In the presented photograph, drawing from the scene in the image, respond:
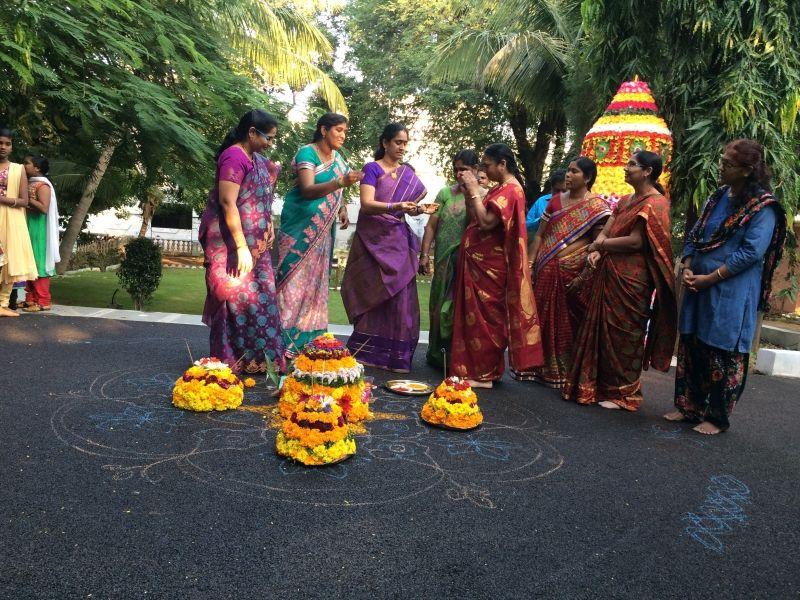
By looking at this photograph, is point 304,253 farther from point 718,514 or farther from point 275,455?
point 718,514

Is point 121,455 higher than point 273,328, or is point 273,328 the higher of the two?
point 273,328

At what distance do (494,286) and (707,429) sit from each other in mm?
1715

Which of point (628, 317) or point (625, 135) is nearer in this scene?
point (628, 317)

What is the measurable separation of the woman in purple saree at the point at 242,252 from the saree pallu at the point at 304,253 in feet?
1.14

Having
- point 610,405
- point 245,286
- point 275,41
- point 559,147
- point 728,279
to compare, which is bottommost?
point 610,405

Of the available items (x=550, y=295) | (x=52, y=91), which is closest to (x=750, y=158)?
(x=550, y=295)

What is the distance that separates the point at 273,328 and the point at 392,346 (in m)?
1.07

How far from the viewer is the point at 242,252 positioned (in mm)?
4129

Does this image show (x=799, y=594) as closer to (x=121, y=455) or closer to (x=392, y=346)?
(x=121, y=455)

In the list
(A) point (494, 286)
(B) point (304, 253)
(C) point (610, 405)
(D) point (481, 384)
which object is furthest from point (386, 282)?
(C) point (610, 405)

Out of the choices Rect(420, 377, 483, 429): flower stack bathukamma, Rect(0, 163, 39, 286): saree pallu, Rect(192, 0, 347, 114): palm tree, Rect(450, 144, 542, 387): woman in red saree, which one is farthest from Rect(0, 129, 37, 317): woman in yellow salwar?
Rect(192, 0, 347, 114): palm tree

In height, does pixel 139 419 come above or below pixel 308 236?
below

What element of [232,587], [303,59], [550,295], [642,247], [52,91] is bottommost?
[232,587]

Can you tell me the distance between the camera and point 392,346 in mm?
5078
